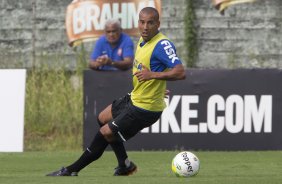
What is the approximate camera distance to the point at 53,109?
17953 mm

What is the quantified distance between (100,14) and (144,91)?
8568 millimetres

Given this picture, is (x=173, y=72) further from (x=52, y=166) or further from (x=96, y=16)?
(x=96, y=16)

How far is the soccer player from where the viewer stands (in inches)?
420

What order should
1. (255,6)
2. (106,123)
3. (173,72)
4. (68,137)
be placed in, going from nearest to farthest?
1. (173,72)
2. (106,123)
3. (68,137)
4. (255,6)

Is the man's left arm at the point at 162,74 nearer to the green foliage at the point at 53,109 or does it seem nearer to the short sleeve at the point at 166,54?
the short sleeve at the point at 166,54

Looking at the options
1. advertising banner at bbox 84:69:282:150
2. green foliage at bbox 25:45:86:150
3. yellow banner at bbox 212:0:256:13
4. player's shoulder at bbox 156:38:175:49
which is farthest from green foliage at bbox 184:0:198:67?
player's shoulder at bbox 156:38:175:49

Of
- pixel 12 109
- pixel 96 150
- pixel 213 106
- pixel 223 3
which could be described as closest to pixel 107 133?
pixel 96 150

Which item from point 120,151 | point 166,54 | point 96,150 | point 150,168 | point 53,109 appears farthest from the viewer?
point 53,109

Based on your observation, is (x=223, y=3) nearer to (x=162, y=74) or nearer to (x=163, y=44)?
(x=163, y=44)

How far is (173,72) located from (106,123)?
3.96 ft

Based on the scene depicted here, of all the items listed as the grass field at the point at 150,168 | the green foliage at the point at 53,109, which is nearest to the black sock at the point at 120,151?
the grass field at the point at 150,168

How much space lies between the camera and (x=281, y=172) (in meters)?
12.2

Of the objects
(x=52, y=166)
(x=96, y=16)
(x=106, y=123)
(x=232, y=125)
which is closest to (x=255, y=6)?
(x=96, y=16)

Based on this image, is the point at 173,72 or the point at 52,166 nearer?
the point at 173,72
